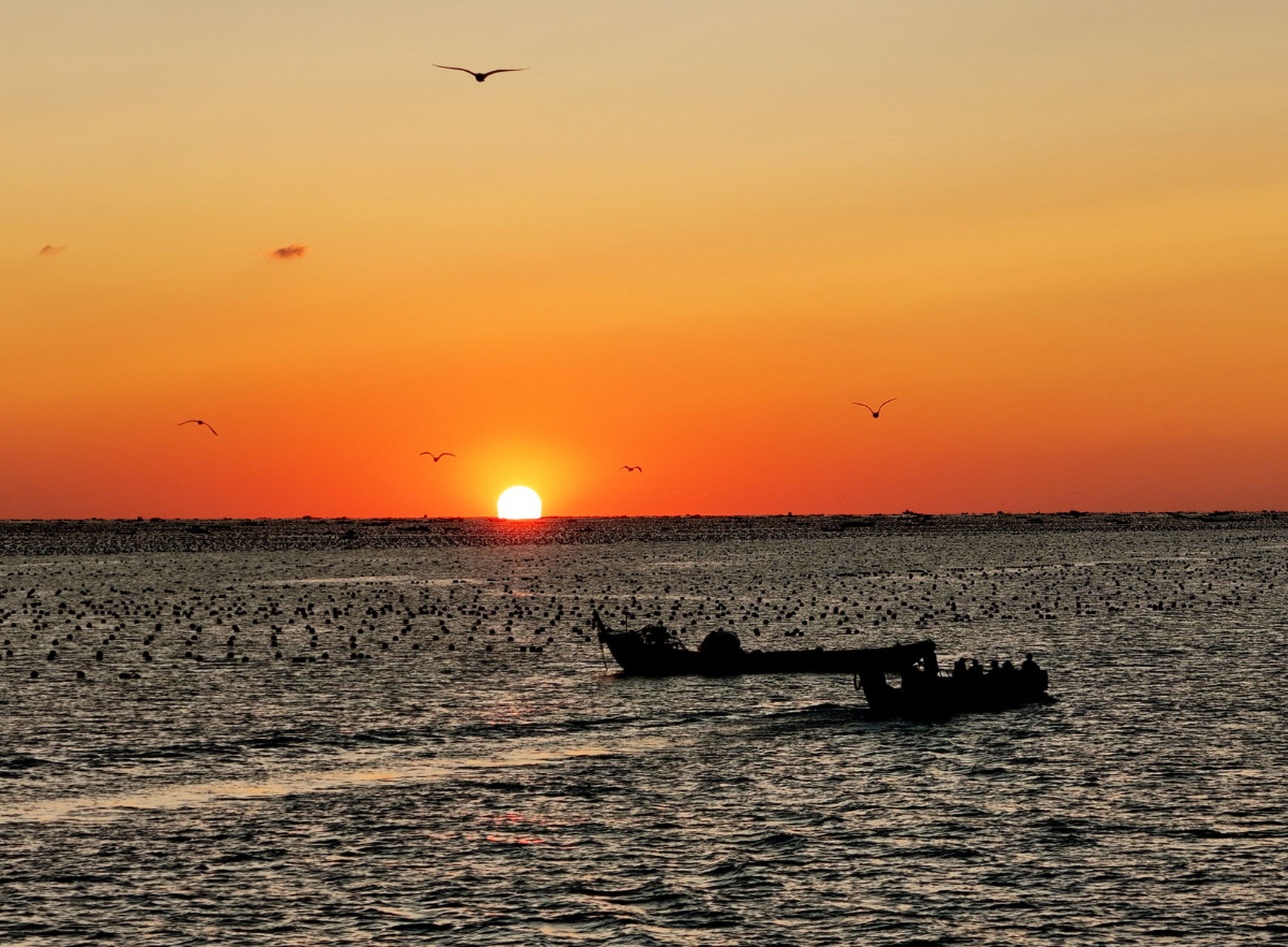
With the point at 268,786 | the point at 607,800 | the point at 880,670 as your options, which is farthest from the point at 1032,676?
the point at 268,786

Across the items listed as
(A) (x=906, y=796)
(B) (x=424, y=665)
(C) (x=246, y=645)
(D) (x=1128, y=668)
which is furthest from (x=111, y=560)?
(A) (x=906, y=796)

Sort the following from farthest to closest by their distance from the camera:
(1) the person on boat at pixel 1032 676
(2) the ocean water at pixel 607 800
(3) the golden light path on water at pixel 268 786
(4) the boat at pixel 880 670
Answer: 1. (1) the person on boat at pixel 1032 676
2. (4) the boat at pixel 880 670
3. (3) the golden light path on water at pixel 268 786
4. (2) the ocean water at pixel 607 800

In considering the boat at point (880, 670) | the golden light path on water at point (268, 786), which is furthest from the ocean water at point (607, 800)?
the boat at point (880, 670)

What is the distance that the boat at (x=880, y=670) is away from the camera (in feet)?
164

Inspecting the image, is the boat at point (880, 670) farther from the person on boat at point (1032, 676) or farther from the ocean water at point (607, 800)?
the ocean water at point (607, 800)

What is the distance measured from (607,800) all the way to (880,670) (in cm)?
1790

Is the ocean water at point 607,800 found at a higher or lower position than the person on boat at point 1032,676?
lower

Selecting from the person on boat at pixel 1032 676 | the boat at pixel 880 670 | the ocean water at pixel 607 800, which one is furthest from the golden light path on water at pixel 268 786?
the person on boat at pixel 1032 676

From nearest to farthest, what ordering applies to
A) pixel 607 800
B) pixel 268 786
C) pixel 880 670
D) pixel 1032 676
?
pixel 607 800 < pixel 268 786 < pixel 880 670 < pixel 1032 676

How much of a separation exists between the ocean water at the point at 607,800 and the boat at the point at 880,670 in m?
1.05

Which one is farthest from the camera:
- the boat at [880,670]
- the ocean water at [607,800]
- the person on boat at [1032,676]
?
the person on boat at [1032,676]

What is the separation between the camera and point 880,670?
50.4 m

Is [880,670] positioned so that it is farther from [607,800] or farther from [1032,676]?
[607,800]

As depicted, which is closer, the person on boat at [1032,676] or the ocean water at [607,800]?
the ocean water at [607,800]
